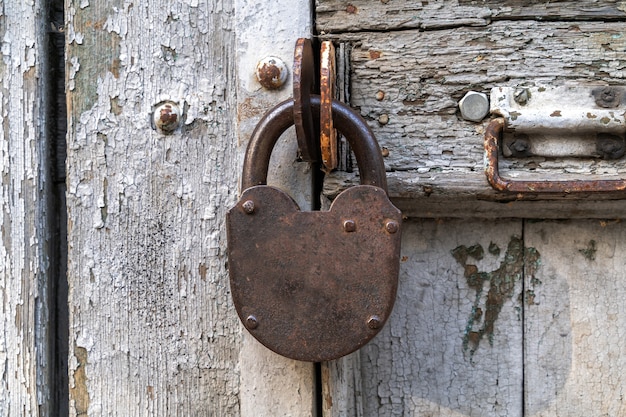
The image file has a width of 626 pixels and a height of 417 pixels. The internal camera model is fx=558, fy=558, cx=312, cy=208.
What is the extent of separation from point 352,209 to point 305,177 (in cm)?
11

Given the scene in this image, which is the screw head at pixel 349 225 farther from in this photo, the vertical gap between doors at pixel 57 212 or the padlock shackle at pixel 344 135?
the vertical gap between doors at pixel 57 212

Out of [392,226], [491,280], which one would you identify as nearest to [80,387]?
[392,226]

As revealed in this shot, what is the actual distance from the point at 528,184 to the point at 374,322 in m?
0.24

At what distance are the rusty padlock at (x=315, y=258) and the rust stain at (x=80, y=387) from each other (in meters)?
0.25

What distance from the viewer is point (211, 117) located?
700 mm

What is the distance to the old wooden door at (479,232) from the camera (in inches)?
26.5

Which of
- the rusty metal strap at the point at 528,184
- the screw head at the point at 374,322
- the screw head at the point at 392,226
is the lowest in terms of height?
the screw head at the point at 374,322

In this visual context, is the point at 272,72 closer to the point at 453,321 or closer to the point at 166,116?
the point at 166,116

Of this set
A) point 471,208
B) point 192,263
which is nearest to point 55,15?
point 192,263

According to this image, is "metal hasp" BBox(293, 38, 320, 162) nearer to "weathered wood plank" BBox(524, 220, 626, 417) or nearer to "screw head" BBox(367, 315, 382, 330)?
"screw head" BBox(367, 315, 382, 330)

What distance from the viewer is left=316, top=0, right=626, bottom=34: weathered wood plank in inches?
26.5

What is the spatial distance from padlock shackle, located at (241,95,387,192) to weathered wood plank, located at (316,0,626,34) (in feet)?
0.49

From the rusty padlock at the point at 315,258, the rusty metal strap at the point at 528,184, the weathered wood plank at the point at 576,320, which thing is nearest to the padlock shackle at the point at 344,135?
the rusty padlock at the point at 315,258

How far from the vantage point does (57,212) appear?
29.8 inches
